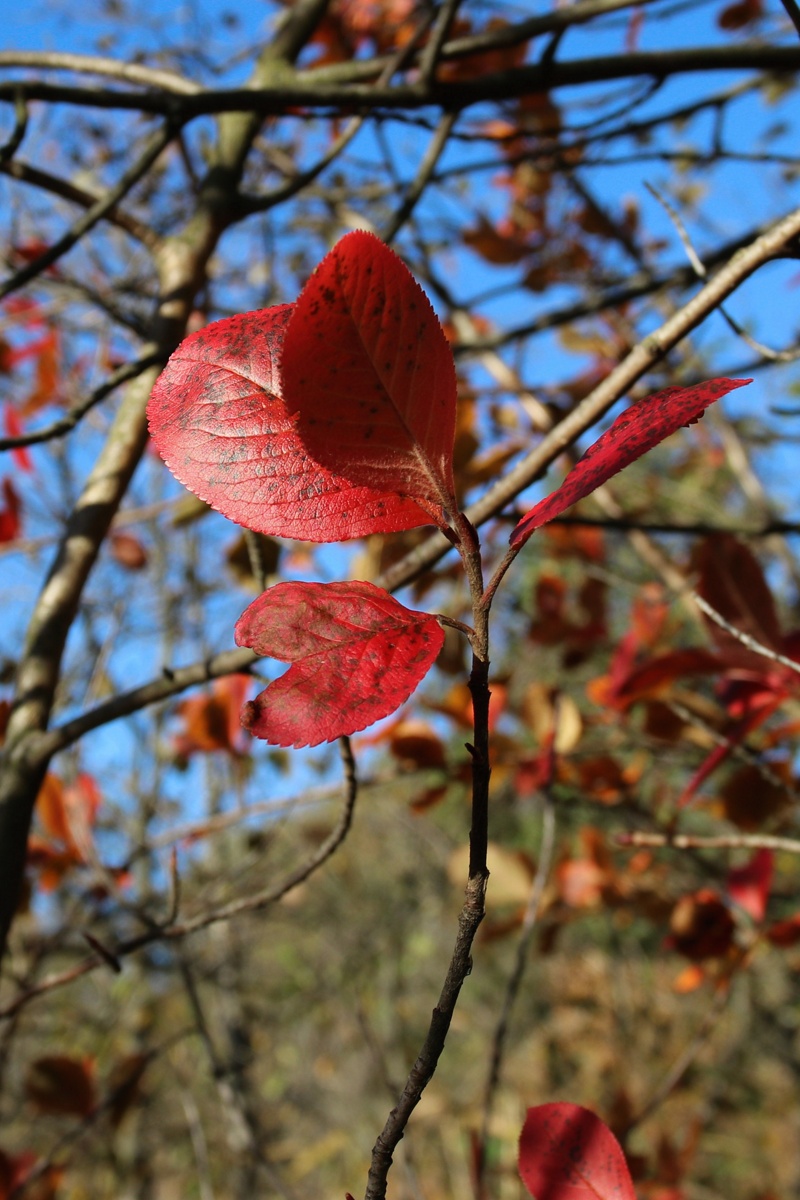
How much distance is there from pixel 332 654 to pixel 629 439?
0.37 feet

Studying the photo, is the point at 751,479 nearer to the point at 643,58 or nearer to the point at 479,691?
the point at 643,58

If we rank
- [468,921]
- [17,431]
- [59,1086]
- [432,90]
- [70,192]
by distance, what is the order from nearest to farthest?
[468,921], [432,90], [70,192], [59,1086], [17,431]

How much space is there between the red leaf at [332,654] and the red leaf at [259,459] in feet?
0.10

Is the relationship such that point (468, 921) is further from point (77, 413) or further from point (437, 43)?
point (437, 43)

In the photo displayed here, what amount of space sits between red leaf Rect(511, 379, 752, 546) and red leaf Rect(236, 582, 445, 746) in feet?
0.16

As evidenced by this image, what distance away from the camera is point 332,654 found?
0.28 meters

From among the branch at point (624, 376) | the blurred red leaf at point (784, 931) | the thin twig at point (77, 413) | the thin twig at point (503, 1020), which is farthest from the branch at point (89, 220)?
the blurred red leaf at point (784, 931)

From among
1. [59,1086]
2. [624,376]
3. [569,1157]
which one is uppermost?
[624,376]

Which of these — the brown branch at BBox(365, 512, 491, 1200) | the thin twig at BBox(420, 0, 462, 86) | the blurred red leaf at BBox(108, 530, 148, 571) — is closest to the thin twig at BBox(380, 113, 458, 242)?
the thin twig at BBox(420, 0, 462, 86)

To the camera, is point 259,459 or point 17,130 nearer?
point 259,459

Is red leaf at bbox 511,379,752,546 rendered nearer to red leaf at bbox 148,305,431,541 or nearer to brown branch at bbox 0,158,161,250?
red leaf at bbox 148,305,431,541

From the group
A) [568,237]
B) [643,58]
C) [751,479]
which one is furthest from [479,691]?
[568,237]

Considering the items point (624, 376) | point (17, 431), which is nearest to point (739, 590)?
point (624, 376)

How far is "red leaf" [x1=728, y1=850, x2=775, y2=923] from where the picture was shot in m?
0.81
